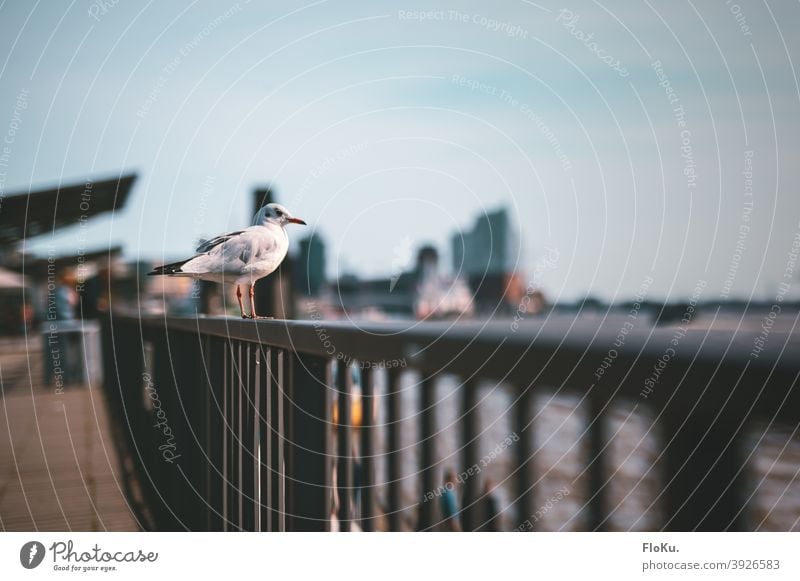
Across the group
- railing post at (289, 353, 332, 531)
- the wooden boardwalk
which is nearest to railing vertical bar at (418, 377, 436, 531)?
railing post at (289, 353, 332, 531)

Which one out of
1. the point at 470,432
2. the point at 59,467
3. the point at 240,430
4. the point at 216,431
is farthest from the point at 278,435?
the point at 59,467

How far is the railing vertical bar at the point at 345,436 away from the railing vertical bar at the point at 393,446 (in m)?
0.11

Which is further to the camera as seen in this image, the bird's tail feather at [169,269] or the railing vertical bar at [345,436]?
the bird's tail feather at [169,269]

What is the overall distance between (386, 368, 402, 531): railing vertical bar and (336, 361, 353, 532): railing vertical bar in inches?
4.2

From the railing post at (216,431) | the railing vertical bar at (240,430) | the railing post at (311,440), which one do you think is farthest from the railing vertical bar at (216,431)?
the railing post at (311,440)

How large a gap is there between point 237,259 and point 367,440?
1.21 m

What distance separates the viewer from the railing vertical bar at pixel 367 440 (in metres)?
1.09

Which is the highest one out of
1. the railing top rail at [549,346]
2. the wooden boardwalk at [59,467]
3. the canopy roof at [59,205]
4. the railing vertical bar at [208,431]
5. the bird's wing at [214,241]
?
the canopy roof at [59,205]

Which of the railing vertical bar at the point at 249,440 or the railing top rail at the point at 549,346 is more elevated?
the railing top rail at the point at 549,346

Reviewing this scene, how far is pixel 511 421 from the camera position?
2.69 ft

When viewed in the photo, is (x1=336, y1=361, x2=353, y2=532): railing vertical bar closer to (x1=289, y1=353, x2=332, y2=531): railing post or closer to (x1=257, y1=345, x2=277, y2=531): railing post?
(x1=289, y1=353, x2=332, y2=531): railing post

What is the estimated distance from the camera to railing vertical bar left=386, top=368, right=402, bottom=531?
3.40ft

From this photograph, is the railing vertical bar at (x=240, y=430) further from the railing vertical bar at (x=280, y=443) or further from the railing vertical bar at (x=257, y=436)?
the railing vertical bar at (x=280, y=443)
